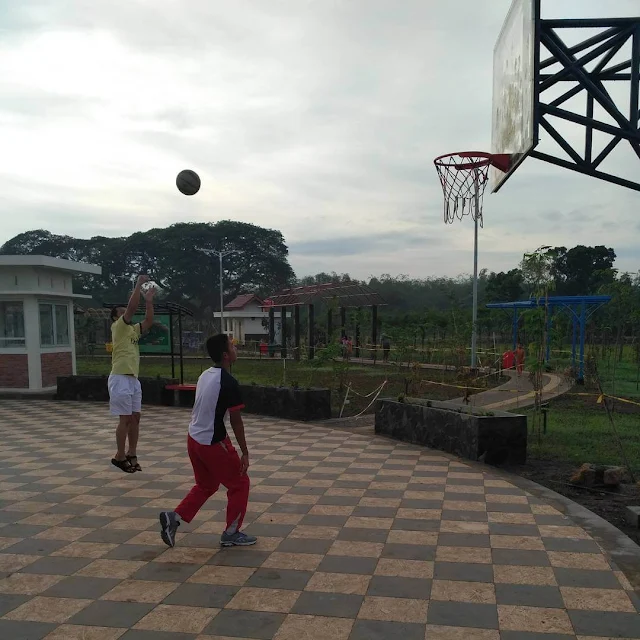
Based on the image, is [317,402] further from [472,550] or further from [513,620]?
[513,620]

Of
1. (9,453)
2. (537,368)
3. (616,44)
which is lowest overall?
(9,453)

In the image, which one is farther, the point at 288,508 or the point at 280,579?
the point at 288,508

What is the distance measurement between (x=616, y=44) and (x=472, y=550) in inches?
190

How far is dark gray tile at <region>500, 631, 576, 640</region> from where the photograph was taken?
3.03 metres

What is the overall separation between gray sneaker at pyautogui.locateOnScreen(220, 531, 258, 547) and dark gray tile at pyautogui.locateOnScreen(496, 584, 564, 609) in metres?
1.72

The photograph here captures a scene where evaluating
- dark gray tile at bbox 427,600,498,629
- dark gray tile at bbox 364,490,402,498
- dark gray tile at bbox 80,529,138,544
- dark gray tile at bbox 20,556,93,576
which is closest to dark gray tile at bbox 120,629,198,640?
dark gray tile at bbox 20,556,93,576

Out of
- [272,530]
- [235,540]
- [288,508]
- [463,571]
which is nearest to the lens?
[463,571]

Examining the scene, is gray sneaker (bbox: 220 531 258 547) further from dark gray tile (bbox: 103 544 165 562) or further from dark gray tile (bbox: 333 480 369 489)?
dark gray tile (bbox: 333 480 369 489)

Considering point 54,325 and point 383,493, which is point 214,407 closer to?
point 383,493

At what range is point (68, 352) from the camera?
16.0 meters

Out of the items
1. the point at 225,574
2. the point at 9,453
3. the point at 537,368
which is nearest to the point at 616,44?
the point at 537,368

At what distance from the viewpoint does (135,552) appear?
169 inches

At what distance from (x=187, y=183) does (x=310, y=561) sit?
791 cm

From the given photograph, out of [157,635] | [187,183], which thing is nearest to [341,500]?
[157,635]
